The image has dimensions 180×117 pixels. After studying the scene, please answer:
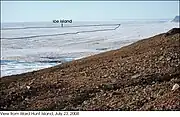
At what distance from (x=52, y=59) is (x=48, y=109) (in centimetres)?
163

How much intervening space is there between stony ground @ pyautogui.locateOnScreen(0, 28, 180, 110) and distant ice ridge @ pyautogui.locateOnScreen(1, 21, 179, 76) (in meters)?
0.13

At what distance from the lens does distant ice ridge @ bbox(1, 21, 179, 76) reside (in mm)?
3941

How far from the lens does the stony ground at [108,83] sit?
3.15 meters

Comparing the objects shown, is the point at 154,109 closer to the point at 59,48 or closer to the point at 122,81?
the point at 122,81

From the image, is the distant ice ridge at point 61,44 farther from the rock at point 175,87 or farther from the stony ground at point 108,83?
the rock at point 175,87

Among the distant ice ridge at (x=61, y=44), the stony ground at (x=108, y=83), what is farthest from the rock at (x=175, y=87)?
the distant ice ridge at (x=61, y=44)

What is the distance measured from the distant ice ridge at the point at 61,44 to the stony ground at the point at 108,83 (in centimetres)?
13

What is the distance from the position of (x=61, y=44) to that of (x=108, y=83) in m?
1.05

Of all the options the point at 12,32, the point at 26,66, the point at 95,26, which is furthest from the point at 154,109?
the point at 26,66

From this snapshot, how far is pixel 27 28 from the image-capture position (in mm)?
3955

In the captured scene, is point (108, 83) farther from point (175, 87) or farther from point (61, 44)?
point (61, 44)

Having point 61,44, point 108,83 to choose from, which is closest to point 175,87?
point 108,83

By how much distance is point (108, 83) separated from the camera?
11.7 ft

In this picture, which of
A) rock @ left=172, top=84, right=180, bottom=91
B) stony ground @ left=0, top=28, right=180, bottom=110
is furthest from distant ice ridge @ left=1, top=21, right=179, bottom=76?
rock @ left=172, top=84, right=180, bottom=91
